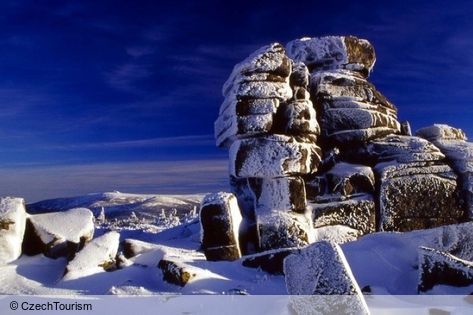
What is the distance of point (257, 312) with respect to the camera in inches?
315

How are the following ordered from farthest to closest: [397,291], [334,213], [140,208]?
[140,208] → [334,213] → [397,291]

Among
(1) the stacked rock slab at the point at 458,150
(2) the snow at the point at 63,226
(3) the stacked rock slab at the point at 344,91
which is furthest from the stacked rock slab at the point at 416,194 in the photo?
(2) the snow at the point at 63,226

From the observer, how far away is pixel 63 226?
13.1 m

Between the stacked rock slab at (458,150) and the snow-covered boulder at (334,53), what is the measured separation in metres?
4.00

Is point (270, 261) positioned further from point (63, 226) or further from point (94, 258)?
Result: point (63, 226)

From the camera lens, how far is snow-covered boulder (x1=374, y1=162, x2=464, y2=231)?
52.7ft

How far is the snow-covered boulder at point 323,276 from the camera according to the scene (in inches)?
268

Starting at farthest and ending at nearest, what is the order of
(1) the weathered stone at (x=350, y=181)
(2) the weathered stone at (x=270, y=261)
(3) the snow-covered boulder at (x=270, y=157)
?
1. (1) the weathered stone at (x=350, y=181)
2. (3) the snow-covered boulder at (x=270, y=157)
3. (2) the weathered stone at (x=270, y=261)

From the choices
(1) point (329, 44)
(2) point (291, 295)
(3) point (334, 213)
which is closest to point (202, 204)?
(3) point (334, 213)

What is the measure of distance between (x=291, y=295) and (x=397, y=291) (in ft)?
11.8

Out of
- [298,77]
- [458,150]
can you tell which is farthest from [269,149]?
[458,150]

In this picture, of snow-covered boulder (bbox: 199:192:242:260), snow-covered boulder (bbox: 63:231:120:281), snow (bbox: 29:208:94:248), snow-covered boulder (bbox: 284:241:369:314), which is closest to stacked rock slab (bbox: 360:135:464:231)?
snow-covered boulder (bbox: 199:192:242:260)

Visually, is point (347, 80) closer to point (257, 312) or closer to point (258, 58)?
point (258, 58)

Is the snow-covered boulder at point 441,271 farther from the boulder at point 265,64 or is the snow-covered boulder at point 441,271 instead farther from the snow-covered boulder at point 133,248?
the boulder at point 265,64
